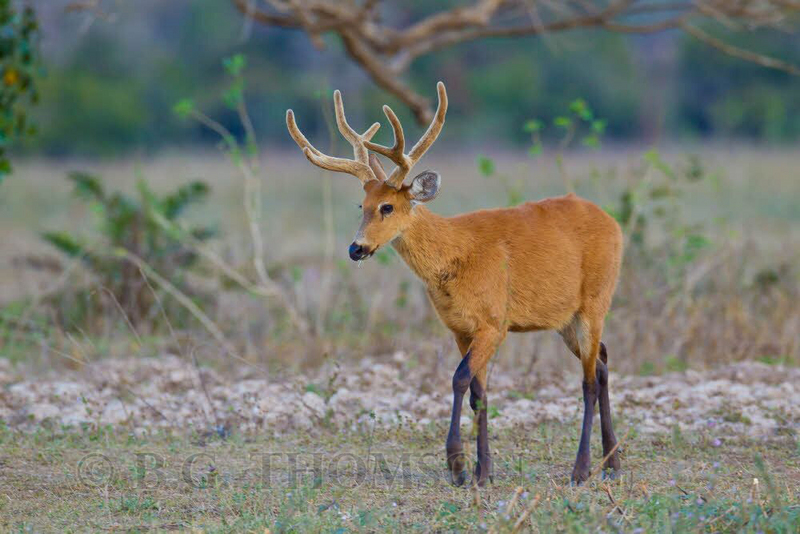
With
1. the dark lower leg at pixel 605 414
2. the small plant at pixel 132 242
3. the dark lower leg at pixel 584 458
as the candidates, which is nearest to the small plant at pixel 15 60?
the small plant at pixel 132 242

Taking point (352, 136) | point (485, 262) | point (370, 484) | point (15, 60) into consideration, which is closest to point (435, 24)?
point (15, 60)

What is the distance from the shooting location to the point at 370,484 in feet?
20.5

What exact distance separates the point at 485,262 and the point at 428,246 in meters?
0.37

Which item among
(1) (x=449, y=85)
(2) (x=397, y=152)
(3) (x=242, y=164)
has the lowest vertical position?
(1) (x=449, y=85)

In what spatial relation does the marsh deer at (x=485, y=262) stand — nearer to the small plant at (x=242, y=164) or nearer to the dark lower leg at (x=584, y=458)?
the dark lower leg at (x=584, y=458)

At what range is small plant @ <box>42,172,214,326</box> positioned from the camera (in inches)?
432

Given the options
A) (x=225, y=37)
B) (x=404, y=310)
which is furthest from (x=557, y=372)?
(x=225, y=37)

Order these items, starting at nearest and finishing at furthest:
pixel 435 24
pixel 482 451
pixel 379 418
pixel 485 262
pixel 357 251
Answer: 1. pixel 357 251
2. pixel 482 451
3. pixel 485 262
4. pixel 379 418
5. pixel 435 24

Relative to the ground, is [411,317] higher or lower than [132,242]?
lower

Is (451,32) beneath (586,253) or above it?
above

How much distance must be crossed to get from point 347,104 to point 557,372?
33.7m

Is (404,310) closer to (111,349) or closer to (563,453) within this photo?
(111,349)

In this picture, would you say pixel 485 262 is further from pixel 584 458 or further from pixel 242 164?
pixel 242 164

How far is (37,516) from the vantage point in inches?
224
